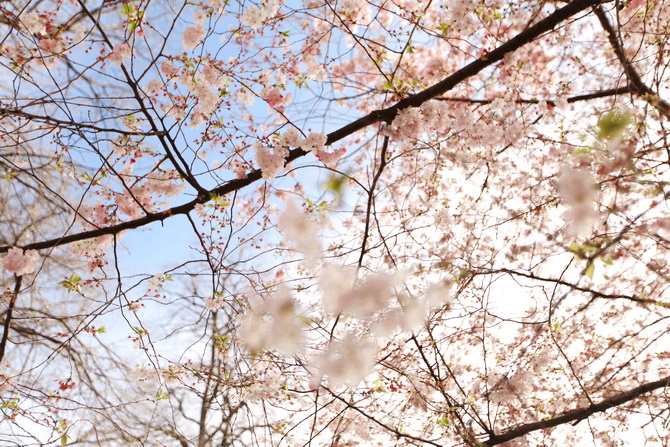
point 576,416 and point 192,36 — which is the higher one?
point 192,36

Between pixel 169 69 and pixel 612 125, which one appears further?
pixel 169 69

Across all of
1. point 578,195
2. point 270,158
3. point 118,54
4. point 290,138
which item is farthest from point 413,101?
point 118,54

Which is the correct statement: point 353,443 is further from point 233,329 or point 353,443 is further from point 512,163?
point 512,163

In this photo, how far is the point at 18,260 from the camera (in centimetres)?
292

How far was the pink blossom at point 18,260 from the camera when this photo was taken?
2.90 m

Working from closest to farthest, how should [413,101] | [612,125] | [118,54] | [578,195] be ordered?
[612,125]
[578,195]
[413,101]
[118,54]

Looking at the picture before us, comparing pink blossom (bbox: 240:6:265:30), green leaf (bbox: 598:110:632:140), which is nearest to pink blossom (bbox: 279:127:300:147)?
pink blossom (bbox: 240:6:265:30)

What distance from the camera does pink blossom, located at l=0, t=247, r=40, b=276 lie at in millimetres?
2902

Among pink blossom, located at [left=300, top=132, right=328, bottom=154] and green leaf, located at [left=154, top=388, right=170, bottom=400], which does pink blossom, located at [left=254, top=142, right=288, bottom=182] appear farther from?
green leaf, located at [left=154, top=388, right=170, bottom=400]

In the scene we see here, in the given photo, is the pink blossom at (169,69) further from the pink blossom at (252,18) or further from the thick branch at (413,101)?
the thick branch at (413,101)

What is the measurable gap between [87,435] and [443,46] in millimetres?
5354

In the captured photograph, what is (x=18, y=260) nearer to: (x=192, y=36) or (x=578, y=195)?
(x=192, y=36)

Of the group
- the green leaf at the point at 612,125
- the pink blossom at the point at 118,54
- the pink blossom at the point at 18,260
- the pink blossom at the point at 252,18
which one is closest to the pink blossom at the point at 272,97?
the pink blossom at the point at 252,18

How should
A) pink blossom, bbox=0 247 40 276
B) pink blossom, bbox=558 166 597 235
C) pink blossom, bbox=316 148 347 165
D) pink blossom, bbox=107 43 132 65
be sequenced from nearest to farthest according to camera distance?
pink blossom, bbox=558 166 597 235 → pink blossom, bbox=316 148 347 165 → pink blossom, bbox=107 43 132 65 → pink blossom, bbox=0 247 40 276
